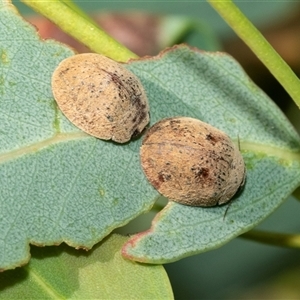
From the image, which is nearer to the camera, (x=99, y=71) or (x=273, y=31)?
(x=99, y=71)

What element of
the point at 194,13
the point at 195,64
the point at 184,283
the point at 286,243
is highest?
the point at 195,64

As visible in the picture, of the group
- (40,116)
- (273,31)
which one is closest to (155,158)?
(40,116)

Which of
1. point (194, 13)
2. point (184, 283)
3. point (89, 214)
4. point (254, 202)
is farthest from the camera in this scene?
point (194, 13)

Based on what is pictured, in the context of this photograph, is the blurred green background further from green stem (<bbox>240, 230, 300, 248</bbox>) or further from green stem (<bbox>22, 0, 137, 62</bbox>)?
green stem (<bbox>22, 0, 137, 62</bbox>)

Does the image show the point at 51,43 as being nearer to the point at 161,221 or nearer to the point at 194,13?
the point at 161,221

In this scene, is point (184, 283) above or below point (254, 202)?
below

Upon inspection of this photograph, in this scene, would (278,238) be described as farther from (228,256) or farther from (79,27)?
(228,256)

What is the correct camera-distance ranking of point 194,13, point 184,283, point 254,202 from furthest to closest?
point 194,13
point 184,283
point 254,202

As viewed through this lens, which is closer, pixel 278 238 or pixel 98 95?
pixel 98 95

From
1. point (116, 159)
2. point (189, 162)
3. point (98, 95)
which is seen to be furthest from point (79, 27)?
point (189, 162)
